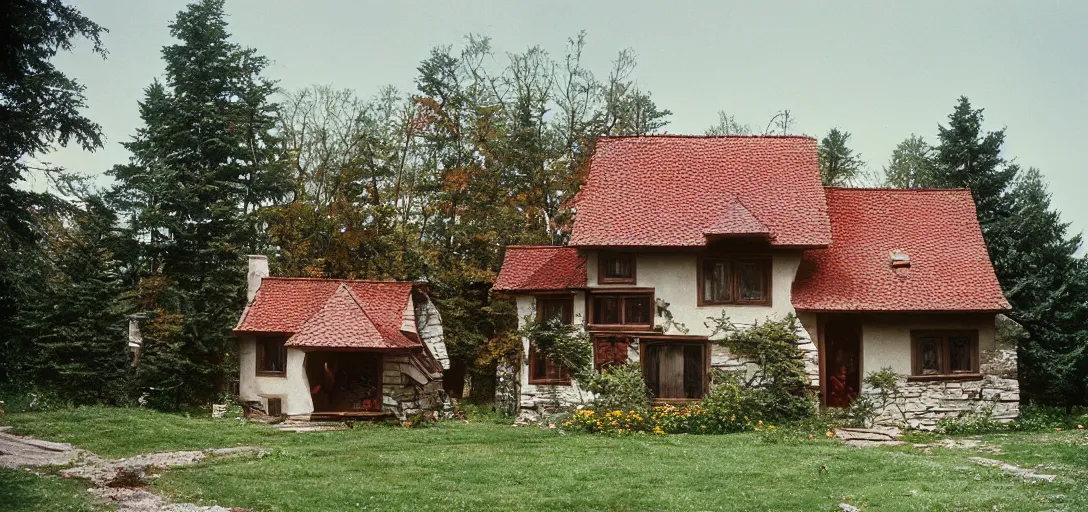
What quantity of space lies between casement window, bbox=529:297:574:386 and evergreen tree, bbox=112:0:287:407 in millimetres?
11736

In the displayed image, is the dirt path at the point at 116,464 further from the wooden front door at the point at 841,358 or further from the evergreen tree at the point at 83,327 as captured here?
the wooden front door at the point at 841,358

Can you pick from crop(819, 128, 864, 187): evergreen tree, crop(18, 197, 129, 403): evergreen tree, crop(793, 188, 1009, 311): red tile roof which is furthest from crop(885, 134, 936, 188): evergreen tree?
crop(18, 197, 129, 403): evergreen tree

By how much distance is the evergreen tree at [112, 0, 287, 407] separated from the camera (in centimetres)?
3344

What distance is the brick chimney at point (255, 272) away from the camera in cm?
3194

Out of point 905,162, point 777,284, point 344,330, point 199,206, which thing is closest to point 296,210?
point 199,206

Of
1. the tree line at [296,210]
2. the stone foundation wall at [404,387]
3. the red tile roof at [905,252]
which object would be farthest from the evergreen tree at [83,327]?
the red tile roof at [905,252]

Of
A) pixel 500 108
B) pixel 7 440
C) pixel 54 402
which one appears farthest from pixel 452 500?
pixel 500 108

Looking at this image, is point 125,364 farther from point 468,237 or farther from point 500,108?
point 500,108

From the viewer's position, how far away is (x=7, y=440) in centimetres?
2066

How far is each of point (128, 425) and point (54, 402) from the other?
6.35 meters

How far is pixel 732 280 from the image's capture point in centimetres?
2711

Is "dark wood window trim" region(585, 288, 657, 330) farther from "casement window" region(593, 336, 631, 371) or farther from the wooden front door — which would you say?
the wooden front door

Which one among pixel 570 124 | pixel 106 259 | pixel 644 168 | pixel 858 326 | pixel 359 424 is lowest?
pixel 359 424

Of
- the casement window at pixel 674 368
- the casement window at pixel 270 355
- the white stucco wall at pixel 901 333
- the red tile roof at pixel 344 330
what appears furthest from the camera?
the casement window at pixel 270 355
